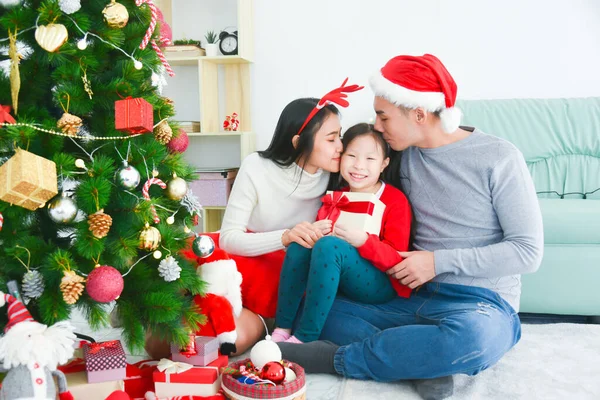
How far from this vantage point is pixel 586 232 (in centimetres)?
205

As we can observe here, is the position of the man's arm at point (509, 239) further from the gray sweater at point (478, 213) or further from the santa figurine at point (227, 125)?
the santa figurine at point (227, 125)

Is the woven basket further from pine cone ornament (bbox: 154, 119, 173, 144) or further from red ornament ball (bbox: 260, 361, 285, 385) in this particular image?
pine cone ornament (bbox: 154, 119, 173, 144)

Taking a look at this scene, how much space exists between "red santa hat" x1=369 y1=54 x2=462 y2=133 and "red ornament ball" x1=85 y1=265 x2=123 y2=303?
0.97 m

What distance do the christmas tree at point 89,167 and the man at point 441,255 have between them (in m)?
0.45

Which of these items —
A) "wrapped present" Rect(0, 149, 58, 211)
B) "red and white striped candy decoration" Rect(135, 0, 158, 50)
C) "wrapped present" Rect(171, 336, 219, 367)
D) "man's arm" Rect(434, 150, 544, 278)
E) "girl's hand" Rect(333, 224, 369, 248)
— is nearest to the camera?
"wrapped present" Rect(0, 149, 58, 211)

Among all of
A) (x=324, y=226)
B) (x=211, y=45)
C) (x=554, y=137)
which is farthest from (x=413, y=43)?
(x=324, y=226)

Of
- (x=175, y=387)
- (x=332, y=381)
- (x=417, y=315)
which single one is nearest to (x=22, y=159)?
(x=175, y=387)

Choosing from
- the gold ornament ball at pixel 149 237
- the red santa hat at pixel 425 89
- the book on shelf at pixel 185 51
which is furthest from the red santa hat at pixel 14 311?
the book on shelf at pixel 185 51

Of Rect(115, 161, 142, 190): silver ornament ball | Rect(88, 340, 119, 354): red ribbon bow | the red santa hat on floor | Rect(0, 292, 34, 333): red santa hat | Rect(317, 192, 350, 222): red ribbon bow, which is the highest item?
Rect(115, 161, 142, 190): silver ornament ball

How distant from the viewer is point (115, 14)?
45.0 inches

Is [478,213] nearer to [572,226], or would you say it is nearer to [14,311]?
[572,226]

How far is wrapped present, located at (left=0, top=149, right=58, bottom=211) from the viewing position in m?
1.01

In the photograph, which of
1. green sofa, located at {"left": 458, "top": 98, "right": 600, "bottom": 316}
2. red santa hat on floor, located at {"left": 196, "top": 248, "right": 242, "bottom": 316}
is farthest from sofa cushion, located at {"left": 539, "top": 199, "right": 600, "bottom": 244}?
red santa hat on floor, located at {"left": 196, "top": 248, "right": 242, "bottom": 316}

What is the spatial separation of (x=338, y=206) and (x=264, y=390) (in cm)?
67
